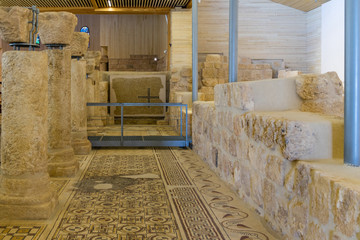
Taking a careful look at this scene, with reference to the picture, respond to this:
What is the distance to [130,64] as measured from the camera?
64.3ft

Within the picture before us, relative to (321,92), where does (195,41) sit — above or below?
above

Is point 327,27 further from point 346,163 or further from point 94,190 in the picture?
point 346,163

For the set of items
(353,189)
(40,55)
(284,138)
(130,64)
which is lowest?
(353,189)

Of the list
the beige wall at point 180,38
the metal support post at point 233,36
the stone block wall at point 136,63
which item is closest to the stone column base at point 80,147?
the metal support post at point 233,36

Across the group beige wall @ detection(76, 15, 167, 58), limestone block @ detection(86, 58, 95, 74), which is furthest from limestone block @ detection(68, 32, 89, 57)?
beige wall @ detection(76, 15, 167, 58)

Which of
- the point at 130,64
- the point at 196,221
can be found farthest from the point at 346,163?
the point at 130,64

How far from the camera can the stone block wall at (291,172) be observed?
1942 mm

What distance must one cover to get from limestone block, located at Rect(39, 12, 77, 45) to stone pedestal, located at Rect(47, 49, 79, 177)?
235 mm

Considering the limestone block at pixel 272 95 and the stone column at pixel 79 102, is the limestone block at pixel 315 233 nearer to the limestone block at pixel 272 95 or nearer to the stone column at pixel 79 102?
the limestone block at pixel 272 95

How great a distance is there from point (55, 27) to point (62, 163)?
1.63 meters

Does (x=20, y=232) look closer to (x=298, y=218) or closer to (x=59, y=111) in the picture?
(x=298, y=218)

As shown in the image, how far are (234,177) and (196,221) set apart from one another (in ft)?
3.05

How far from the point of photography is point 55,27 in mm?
4805

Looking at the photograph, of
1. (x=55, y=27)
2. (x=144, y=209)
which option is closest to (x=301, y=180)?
(x=144, y=209)
